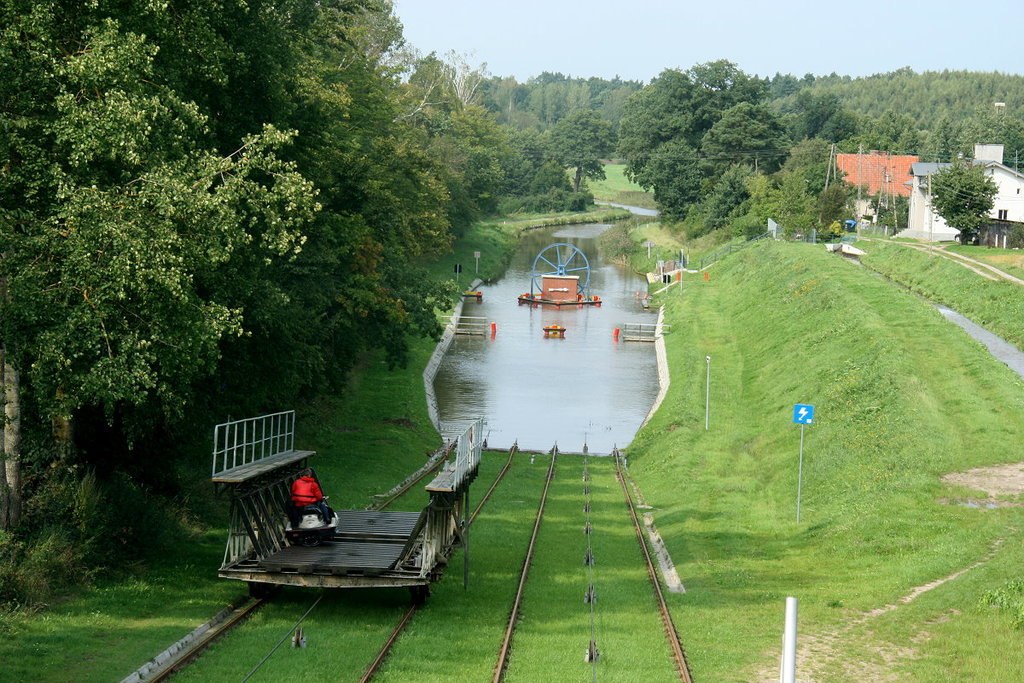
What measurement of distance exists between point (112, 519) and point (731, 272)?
69.5 metres

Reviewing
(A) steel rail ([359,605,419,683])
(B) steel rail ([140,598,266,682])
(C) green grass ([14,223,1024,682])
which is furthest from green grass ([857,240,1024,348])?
(B) steel rail ([140,598,266,682])

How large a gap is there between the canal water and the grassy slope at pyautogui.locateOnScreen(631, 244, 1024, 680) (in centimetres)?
275

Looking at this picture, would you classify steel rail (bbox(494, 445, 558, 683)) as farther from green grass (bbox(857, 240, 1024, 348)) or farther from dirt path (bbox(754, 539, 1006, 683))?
green grass (bbox(857, 240, 1024, 348))

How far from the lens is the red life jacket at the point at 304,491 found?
1917 centimetres

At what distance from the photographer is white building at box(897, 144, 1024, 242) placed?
81938 millimetres

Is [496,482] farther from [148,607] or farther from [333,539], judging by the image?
[148,607]

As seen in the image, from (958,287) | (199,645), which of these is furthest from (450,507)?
(958,287)

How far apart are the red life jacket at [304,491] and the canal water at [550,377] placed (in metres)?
26.1

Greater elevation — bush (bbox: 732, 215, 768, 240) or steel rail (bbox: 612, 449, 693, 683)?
bush (bbox: 732, 215, 768, 240)

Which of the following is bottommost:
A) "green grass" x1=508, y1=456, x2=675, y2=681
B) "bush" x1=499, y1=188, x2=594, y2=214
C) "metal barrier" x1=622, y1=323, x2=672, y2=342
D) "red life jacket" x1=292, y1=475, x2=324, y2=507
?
"metal barrier" x1=622, y1=323, x2=672, y2=342

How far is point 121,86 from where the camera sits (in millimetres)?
16781

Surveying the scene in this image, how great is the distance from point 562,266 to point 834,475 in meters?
62.7

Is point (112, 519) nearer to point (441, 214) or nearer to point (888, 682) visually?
point (888, 682)

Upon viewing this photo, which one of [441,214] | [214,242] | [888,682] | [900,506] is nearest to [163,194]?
[214,242]
